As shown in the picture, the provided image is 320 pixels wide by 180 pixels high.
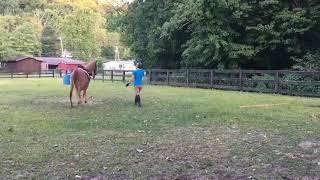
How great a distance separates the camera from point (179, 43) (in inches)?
1283

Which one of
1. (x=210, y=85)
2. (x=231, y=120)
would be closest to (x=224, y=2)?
(x=210, y=85)

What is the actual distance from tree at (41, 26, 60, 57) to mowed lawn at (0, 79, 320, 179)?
8283 centimetres

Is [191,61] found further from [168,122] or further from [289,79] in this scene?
[168,122]

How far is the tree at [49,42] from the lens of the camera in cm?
9312

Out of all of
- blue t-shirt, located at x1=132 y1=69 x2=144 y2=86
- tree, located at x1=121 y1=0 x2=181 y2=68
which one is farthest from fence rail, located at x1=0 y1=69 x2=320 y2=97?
blue t-shirt, located at x1=132 y1=69 x2=144 y2=86

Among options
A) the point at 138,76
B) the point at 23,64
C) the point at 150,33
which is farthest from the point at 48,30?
the point at 138,76

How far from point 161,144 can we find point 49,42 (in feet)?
302

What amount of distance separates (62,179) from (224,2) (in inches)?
826

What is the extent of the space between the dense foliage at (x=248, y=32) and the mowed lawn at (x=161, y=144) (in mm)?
12186

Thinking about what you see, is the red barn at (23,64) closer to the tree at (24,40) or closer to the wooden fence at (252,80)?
the tree at (24,40)

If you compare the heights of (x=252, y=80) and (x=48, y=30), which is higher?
→ (x=48, y=30)

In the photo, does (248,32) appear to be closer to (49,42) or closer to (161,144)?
(161,144)

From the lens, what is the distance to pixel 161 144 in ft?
27.1

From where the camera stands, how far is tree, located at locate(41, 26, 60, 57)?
93.1 meters
